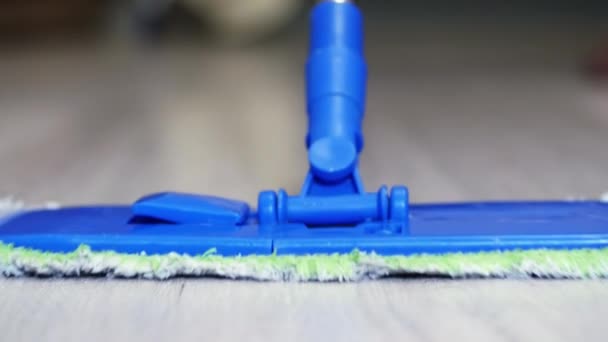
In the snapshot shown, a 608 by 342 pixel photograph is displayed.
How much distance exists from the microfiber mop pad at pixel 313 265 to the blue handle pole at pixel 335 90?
0.13 m

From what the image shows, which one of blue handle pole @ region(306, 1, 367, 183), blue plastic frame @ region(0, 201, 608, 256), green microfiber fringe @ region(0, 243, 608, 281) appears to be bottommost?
green microfiber fringe @ region(0, 243, 608, 281)

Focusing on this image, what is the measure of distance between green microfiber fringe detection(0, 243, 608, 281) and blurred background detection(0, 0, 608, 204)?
0.30 metres

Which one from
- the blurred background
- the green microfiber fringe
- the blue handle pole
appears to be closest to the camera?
the green microfiber fringe

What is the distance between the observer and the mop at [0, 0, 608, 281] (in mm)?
633

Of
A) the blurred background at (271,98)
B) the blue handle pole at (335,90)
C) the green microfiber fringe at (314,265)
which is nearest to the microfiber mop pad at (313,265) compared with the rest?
the green microfiber fringe at (314,265)

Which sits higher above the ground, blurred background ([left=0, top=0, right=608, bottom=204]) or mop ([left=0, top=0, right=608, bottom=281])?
blurred background ([left=0, top=0, right=608, bottom=204])

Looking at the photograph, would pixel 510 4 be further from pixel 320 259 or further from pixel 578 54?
pixel 320 259

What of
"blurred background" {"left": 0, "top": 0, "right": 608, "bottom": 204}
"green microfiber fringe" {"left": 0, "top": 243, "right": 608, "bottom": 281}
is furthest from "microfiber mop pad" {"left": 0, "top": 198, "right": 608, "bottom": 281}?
"blurred background" {"left": 0, "top": 0, "right": 608, "bottom": 204}

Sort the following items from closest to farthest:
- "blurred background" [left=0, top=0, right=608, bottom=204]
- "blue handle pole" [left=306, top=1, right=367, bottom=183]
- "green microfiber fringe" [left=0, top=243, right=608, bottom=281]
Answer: "green microfiber fringe" [left=0, top=243, right=608, bottom=281]
"blue handle pole" [left=306, top=1, right=367, bottom=183]
"blurred background" [left=0, top=0, right=608, bottom=204]

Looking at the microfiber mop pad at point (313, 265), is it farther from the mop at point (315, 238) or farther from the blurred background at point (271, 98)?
the blurred background at point (271, 98)

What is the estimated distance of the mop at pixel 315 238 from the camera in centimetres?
63

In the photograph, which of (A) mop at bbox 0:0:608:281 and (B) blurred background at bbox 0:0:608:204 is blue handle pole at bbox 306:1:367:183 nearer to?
(A) mop at bbox 0:0:608:281

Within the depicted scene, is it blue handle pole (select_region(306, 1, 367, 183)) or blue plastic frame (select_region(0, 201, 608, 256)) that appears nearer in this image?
blue plastic frame (select_region(0, 201, 608, 256))

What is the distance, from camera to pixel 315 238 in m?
0.65
